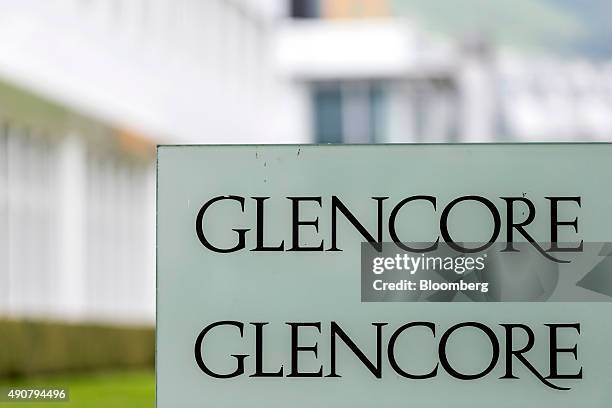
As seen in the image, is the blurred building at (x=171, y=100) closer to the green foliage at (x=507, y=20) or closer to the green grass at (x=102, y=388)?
the green foliage at (x=507, y=20)

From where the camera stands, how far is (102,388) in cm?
1359

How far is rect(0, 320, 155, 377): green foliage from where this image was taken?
45.1ft

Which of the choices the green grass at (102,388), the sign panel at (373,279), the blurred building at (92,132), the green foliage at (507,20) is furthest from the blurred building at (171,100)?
the sign panel at (373,279)

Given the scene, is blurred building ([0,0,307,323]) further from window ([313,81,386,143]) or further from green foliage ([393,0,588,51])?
green foliage ([393,0,588,51])

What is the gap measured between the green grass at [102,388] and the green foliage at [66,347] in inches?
5.0

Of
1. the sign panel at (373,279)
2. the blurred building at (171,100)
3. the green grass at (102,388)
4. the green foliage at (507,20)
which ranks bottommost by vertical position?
the green grass at (102,388)

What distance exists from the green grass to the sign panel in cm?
603

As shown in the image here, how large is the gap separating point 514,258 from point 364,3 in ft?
117

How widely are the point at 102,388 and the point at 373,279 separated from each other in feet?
31.5

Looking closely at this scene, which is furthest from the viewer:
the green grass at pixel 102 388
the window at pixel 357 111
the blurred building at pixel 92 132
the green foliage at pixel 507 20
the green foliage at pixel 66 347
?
the green foliage at pixel 507 20

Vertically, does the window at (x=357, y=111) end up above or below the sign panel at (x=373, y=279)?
above

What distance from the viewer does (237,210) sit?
4.45 m

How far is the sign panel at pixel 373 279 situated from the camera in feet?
14.5

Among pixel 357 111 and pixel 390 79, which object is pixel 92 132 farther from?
pixel 390 79
